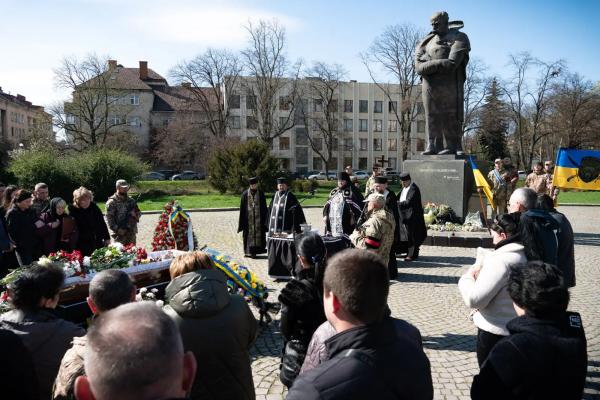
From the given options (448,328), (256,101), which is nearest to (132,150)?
(256,101)

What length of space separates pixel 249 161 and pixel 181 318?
28809 millimetres

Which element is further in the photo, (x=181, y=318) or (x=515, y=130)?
(x=515, y=130)

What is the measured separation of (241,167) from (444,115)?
1908cm

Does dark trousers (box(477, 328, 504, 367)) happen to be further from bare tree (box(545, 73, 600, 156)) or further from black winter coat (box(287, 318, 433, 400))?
bare tree (box(545, 73, 600, 156))

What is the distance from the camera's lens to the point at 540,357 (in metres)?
2.29

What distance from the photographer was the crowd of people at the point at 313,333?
149cm

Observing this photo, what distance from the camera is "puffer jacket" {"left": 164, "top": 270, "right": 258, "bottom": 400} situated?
8.86 ft

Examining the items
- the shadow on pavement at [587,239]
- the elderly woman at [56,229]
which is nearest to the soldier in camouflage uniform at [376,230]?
the elderly woman at [56,229]

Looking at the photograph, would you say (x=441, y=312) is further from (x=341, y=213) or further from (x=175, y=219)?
(x=175, y=219)

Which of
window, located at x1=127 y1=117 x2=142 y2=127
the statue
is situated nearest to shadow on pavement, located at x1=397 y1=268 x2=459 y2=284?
the statue

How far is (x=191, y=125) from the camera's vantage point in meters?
54.5

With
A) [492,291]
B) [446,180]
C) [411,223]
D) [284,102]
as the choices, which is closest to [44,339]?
[492,291]

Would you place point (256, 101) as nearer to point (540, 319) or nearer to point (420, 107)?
point (420, 107)


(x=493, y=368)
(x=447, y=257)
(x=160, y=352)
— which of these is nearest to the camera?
(x=160, y=352)
